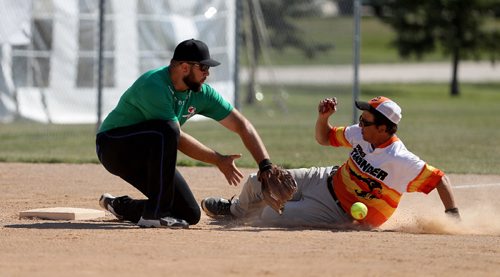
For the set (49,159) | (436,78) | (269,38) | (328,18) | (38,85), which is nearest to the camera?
(49,159)

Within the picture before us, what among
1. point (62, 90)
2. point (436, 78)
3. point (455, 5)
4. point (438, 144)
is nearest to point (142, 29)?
point (62, 90)

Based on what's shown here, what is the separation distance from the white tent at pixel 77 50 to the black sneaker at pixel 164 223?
43.0 feet

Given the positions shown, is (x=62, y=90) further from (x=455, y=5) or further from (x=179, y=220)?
(x=455, y=5)

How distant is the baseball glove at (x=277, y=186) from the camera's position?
782 cm

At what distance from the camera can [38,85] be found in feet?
71.0

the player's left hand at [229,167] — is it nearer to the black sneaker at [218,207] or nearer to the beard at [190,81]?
the beard at [190,81]

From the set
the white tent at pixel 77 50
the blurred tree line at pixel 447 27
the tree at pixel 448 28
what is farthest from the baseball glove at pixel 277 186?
the tree at pixel 448 28

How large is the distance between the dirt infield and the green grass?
4.40 meters

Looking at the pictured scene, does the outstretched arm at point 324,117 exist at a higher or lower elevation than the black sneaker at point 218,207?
higher

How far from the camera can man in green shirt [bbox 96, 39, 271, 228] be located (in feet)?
25.4

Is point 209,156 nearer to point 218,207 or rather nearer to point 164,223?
point 164,223

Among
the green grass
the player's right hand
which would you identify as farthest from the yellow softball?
the green grass

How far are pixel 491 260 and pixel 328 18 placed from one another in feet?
97.2

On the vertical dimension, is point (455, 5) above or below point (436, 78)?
above
